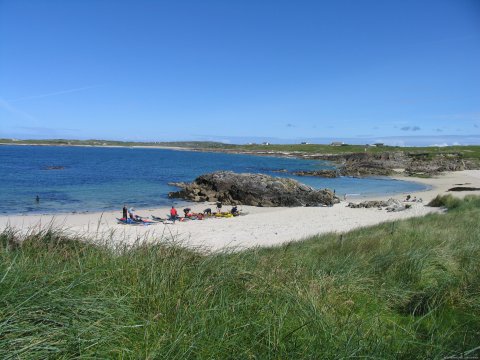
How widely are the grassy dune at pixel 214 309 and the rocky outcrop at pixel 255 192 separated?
2422cm

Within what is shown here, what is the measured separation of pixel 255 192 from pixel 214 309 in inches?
1068

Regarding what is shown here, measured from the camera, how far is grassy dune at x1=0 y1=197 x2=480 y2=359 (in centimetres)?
254

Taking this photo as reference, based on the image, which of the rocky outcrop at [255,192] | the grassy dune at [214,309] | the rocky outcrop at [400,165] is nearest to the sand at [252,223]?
the rocky outcrop at [255,192]

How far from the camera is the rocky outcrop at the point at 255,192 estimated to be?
29547mm

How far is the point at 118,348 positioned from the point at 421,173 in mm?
66223

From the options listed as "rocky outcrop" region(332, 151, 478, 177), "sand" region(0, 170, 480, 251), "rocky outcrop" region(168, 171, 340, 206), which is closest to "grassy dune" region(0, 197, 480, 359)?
"sand" region(0, 170, 480, 251)

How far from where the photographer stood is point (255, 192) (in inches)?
1188

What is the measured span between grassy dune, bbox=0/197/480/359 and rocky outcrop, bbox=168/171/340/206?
24.2 metres

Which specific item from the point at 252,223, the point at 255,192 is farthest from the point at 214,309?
the point at 255,192

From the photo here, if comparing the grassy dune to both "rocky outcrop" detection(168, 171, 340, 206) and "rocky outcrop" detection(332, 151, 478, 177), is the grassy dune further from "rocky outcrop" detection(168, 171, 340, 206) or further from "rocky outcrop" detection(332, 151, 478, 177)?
"rocky outcrop" detection(332, 151, 478, 177)

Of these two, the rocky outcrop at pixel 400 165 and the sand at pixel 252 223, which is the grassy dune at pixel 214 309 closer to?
the sand at pixel 252 223

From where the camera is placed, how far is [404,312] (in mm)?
4707

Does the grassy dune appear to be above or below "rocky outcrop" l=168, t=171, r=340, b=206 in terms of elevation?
Answer: above

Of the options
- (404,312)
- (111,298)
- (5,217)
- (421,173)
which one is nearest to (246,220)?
(5,217)
